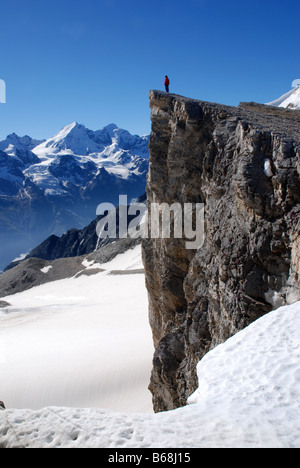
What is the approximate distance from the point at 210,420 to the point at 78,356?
18071 mm

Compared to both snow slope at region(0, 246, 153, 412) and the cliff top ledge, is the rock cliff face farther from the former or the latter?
snow slope at region(0, 246, 153, 412)

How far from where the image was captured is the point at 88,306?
38.7m

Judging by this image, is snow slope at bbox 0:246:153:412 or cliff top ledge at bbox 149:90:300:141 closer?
cliff top ledge at bbox 149:90:300:141

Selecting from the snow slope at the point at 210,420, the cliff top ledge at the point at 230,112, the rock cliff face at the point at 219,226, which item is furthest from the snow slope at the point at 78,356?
the cliff top ledge at the point at 230,112

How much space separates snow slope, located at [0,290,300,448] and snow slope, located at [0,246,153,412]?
12000 millimetres

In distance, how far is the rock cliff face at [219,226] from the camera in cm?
858

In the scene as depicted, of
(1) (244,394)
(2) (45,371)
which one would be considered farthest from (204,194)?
(2) (45,371)

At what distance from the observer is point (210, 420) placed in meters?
4.71

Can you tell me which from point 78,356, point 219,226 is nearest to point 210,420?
point 219,226

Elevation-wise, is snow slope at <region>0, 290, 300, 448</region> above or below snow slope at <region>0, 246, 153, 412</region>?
above

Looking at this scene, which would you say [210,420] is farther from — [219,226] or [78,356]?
[78,356]

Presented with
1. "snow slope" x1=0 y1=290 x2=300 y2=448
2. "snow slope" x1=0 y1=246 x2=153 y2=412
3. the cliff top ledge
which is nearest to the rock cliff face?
the cliff top ledge

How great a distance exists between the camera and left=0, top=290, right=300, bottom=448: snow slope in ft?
14.3

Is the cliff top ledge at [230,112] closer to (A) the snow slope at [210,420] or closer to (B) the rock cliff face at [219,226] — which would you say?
(B) the rock cliff face at [219,226]
